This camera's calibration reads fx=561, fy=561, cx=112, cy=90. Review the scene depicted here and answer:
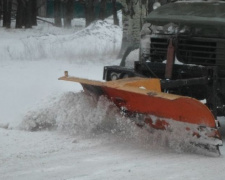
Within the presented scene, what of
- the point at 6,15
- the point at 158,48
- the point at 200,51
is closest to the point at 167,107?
the point at 200,51

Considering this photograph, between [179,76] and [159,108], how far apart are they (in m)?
→ 1.10

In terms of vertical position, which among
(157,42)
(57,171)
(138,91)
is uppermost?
(157,42)

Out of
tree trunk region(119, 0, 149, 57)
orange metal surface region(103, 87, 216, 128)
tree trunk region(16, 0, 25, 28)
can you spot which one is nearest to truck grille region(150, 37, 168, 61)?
orange metal surface region(103, 87, 216, 128)

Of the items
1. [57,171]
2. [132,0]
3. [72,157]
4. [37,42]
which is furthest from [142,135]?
[37,42]

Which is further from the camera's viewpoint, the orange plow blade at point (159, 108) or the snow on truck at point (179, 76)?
the snow on truck at point (179, 76)

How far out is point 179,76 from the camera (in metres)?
→ 7.38

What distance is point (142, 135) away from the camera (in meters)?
6.80

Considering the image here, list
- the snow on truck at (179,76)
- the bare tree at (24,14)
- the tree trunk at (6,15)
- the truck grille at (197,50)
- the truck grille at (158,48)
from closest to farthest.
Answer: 1. the snow on truck at (179,76)
2. the truck grille at (197,50)
3. the truck grille at (158,48)
4. the tree trunk at (6,15)
5. the bare tree at (24,14)

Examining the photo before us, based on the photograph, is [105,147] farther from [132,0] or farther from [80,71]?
[132,0]

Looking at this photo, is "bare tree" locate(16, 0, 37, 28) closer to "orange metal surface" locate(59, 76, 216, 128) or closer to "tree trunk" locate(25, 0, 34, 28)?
"tree trunk" locate(25, 0, 34, 28)

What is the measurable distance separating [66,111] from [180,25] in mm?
1872

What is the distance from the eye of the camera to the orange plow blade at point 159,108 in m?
6.09

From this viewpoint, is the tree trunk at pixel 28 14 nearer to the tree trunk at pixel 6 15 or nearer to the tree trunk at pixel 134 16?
the tree trunk at pixel 6 15

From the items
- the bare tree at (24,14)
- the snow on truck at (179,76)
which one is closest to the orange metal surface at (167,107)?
the snow on truck at (179,76)
